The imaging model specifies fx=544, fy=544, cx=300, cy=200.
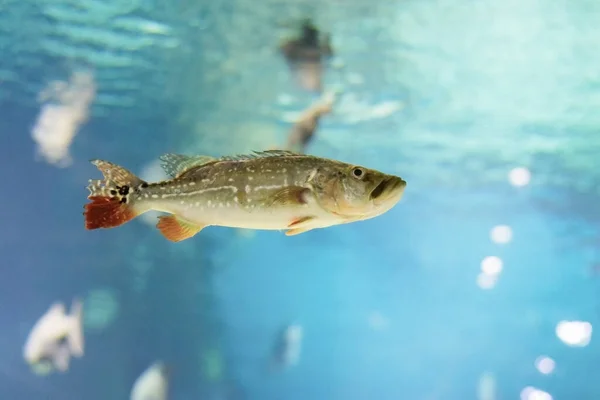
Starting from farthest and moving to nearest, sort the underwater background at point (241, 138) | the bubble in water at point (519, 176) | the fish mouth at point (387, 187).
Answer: the bubble in water at point (519, 176) < the underwater background at point (241, 138) < the fish mouth at point (387, 187)

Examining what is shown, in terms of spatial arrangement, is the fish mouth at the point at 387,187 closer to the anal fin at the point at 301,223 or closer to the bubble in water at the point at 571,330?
the anal fin at the point at 301,223

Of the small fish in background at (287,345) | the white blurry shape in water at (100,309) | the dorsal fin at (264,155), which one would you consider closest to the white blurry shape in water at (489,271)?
the small fish in background at (287,345)

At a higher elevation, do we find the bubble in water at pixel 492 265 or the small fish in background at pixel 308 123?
the bubble in water at pixel 492 265

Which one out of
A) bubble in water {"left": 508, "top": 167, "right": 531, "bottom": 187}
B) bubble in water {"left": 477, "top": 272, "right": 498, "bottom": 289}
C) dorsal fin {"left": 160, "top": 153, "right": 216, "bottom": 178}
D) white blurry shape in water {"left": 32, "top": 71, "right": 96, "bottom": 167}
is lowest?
dorsal fin {"left": 160, "top": 153, "right": 216, "bottom": 178}

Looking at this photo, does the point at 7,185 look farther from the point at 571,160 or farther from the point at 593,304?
Result: the point at 593,304

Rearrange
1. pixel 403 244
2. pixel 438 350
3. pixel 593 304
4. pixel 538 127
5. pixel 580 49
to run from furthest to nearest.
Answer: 1. pixel 438 350
2. pixel 593 304
3. pixel 403 244
4. pixel 538 127
5. pixel 580 49

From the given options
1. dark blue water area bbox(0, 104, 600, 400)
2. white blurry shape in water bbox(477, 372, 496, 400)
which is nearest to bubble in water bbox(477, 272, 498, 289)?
dark blue water area bbox(0, 104, 600, 400)

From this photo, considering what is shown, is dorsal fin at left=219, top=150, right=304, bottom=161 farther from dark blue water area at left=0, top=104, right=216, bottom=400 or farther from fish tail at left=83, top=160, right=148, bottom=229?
dark blue water area at left=0, top=104, right=216, bottom=400

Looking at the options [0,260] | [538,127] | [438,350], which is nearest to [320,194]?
[0,260]
